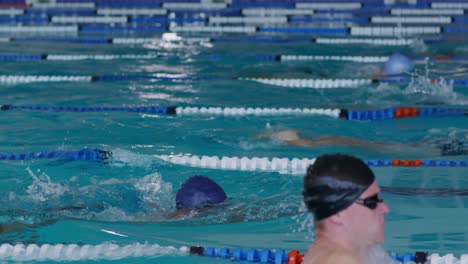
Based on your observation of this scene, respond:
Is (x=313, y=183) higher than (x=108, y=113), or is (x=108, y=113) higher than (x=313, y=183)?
(x=313, y=183)

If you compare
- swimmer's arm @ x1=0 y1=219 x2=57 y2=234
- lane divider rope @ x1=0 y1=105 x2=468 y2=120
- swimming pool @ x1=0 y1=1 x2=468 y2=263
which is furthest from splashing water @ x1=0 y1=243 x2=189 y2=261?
lane divider rope @ x1=0 y1=105 x2=468 y2=120

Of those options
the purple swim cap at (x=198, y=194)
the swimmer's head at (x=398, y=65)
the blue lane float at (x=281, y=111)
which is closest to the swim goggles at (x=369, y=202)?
the purple swim cap at (x=198, y=194)

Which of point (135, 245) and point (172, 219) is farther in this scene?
point (172, 219)

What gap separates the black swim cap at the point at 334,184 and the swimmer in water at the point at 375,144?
3.11 meters

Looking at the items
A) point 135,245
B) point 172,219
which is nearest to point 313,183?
point 135,245

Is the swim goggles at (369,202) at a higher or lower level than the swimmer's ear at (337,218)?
higher

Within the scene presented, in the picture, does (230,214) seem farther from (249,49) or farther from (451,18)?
(451,18)

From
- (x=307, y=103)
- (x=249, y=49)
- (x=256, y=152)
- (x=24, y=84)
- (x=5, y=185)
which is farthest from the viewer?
(x=249, y=49)

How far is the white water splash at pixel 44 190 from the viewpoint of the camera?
414 cm

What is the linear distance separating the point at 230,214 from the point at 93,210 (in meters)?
0.61

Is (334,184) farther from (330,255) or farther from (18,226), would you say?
(18,226)

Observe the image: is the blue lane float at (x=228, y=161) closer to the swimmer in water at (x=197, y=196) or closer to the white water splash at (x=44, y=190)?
the white water splash at (x=44, y=190)

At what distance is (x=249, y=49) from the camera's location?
9.16 meters

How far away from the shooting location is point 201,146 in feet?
17.1
